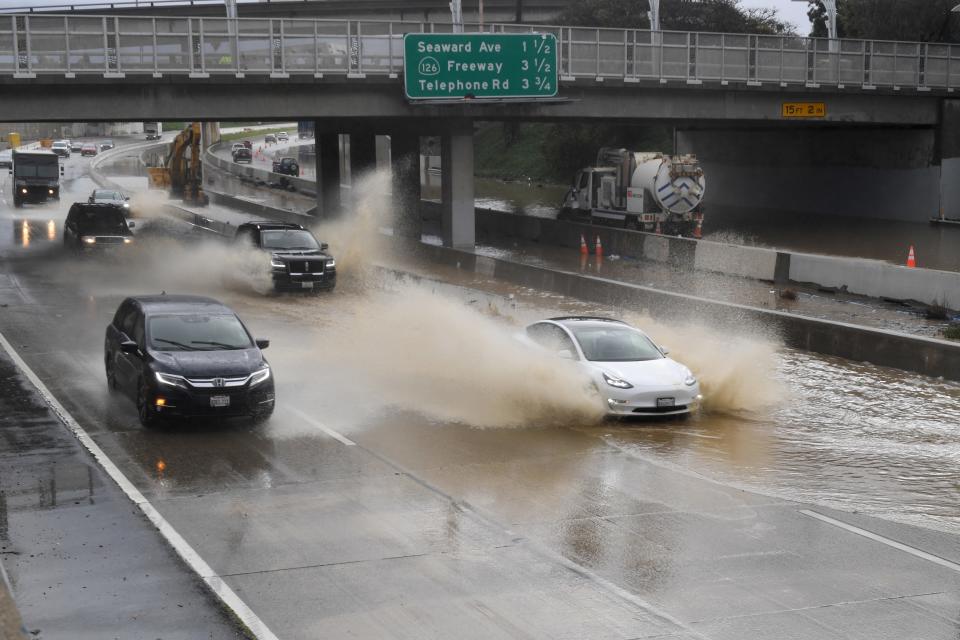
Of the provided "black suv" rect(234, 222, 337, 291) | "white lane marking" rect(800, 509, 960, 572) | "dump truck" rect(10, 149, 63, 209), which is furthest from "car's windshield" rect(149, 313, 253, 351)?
"dump truck" rect(10, 149, 63, 209)

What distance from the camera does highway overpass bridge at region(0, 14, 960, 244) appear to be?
32500mm

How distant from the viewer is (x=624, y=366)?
16.0m

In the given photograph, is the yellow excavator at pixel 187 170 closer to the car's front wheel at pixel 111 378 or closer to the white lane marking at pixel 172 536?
the car's front wheel at pixel 111 378

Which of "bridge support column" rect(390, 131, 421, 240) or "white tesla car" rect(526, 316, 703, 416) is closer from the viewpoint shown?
"white tesla car" rect(526, 316, 703, 416)

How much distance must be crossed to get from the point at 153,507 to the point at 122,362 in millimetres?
5470

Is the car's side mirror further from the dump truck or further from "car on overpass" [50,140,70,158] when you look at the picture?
"car on overpass" [50,140,70,158]

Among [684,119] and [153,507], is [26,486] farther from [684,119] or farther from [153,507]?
[684,119]

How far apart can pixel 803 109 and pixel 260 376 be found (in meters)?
33.7

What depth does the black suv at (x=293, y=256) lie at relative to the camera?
2939 cm

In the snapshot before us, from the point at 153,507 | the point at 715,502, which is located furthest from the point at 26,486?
the point at 715,502

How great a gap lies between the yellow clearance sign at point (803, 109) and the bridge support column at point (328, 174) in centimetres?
1829

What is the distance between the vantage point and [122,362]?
16.6 meters

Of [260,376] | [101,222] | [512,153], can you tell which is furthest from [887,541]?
[512,153]

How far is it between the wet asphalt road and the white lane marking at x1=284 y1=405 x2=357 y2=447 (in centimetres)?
6
